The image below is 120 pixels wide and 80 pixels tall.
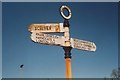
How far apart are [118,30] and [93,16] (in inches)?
12.8

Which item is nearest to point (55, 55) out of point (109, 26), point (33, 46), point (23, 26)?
point (33, 46)

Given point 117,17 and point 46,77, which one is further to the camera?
point 117,17

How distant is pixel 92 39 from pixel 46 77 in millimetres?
660

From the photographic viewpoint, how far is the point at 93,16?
3416 millimetres

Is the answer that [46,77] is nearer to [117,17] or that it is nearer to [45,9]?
[45,9]

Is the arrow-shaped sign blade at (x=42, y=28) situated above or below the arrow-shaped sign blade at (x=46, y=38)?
above

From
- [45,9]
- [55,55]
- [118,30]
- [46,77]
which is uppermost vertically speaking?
[45,9]

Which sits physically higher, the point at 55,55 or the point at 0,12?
the point at 0,12

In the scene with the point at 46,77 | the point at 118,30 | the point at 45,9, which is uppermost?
the point at 45,9

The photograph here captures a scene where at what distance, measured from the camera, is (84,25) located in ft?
11.1

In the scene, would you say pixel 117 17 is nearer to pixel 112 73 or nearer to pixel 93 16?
pixel 93 16

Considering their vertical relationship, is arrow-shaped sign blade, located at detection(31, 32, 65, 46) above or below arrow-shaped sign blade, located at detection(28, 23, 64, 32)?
below

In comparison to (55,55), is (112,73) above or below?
below

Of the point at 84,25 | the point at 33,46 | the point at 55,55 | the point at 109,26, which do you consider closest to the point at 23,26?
the point at 33,46
